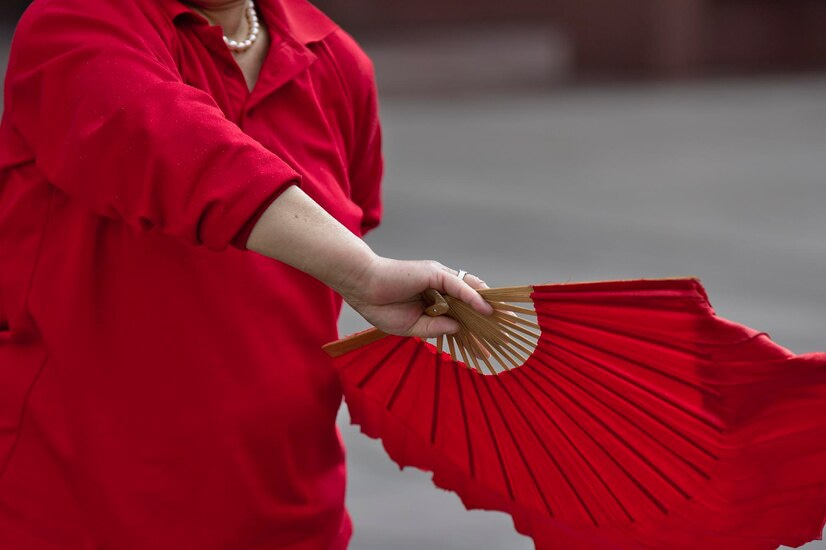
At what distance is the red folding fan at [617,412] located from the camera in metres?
1.20

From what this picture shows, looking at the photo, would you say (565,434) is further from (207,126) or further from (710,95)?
(710,95)

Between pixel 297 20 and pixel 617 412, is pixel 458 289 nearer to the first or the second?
pixel 617 412

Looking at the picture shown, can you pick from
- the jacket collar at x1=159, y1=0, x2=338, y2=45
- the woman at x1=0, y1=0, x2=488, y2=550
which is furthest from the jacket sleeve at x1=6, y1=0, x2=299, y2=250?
the jacket collar at x1=159, y1=0, x2=338, y2=45

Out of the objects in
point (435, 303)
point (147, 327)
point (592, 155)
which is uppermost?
point (592, 155)

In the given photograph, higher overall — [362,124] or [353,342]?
[362,124]

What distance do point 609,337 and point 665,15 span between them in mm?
10431

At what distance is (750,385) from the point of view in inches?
46.7

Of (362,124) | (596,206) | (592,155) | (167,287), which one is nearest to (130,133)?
(167,287)

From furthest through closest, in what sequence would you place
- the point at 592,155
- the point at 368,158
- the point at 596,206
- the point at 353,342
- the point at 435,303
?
the point at 592,155 < the point at 596,206 < the point at 368,158 < the point at 353,342 < the point at 435,303

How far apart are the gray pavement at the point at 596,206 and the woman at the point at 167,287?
1.35 meters

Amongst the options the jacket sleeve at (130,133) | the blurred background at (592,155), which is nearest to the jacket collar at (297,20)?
the jacket sleeve at (130,133)

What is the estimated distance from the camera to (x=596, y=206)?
6105 millimetres

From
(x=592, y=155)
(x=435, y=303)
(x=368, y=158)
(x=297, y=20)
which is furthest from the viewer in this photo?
(x=592, y=155)

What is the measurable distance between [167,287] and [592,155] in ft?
21.2
